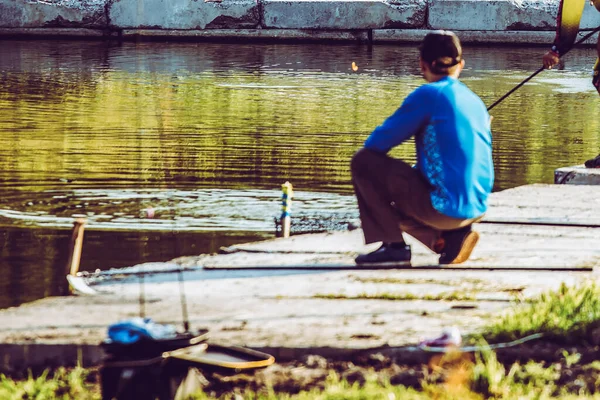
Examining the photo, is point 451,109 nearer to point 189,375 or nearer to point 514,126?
point 189,375

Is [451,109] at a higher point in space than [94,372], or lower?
higher

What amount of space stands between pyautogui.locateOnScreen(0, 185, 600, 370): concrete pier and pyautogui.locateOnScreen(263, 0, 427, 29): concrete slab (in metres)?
16.9

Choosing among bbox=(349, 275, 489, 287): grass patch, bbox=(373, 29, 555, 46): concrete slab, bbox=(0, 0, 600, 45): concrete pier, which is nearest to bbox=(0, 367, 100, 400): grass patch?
bbox=(349, 275, 489, 287): grass patch

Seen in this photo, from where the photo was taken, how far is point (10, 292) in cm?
693

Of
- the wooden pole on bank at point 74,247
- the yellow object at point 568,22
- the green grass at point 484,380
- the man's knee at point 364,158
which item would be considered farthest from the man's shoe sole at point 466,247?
the yellow object at point 568,22

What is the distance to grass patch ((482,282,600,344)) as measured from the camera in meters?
4.56

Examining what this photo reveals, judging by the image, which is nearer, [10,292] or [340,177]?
[10,292]

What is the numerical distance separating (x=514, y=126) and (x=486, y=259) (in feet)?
25.4

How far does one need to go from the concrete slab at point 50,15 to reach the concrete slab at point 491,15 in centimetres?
631

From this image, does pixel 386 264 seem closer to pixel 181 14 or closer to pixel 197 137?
pixel 197 137

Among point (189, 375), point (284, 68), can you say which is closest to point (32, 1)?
point (284, 68)

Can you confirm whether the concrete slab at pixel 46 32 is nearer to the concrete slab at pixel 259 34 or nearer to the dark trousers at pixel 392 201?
the concrete slab at pixel 259 34

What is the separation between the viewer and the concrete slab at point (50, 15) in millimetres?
24203

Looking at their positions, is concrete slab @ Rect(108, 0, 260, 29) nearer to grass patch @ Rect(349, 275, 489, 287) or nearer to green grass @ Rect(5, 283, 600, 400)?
grass patch @ Rect(349, 275, 489, 287)
